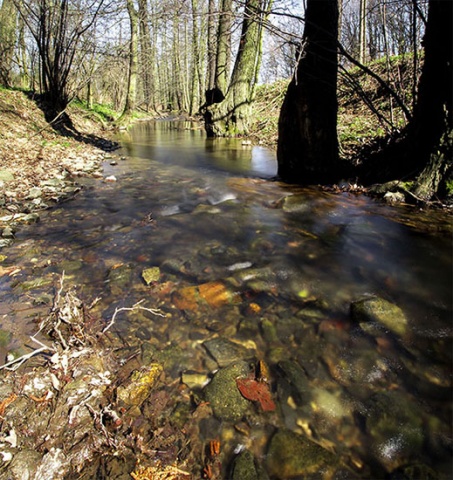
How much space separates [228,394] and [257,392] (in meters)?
0.17

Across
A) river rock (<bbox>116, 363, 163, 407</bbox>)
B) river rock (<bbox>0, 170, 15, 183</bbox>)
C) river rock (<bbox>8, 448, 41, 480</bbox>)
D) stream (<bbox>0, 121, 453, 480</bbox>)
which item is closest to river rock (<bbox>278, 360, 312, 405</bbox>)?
stream (<bbox>0, 121, 453, 480</bbox>)

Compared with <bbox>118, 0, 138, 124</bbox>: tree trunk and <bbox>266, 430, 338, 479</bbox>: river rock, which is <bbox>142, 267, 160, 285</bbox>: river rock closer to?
<bbox>266, 430, 338, 479</bbox>: river rock

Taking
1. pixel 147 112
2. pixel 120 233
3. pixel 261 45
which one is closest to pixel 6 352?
pixel 120 233

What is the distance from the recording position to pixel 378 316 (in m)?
2.28

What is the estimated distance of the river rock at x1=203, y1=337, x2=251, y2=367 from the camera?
2.00 m

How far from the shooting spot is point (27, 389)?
1.67 metres

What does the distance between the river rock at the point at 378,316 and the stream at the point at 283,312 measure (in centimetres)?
1

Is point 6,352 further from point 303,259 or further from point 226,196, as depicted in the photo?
point 226,196

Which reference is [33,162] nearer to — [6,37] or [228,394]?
[228,394]

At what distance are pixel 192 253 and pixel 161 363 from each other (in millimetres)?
1474

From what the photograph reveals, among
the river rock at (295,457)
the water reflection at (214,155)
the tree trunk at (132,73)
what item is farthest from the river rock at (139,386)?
the tree trunk at (132,73)

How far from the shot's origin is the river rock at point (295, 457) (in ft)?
4.63

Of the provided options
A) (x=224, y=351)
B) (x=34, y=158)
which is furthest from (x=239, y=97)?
(x=224, y=351)

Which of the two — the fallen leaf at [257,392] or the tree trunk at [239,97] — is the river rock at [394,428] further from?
the tree trunk at [239,97]
